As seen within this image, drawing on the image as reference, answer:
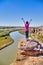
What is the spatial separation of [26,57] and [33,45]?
0.98 m

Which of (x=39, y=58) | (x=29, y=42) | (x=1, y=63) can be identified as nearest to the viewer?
(x=39, y=58)

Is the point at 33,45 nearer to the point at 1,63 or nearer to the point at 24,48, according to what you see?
the point at 24,48

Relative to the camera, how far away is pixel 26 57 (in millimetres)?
11984

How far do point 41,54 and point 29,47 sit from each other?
0.99 meters

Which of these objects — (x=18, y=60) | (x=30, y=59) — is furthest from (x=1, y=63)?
(x=30, y=59)

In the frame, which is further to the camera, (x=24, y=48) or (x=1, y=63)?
(x=1, y=63)

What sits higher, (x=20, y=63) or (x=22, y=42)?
(x=22, y=42)

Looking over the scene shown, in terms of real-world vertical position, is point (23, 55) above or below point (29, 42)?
below

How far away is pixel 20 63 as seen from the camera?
12039 mm

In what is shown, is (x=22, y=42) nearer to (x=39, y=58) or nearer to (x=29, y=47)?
(x=29, y=47)

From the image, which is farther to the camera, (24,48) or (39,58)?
(24,48)

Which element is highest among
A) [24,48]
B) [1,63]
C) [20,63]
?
[24,48]

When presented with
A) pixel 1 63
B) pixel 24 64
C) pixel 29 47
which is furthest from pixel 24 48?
pixel 1 63

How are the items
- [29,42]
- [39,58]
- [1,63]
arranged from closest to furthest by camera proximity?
[39,58]
[29,42]
[1,63]
